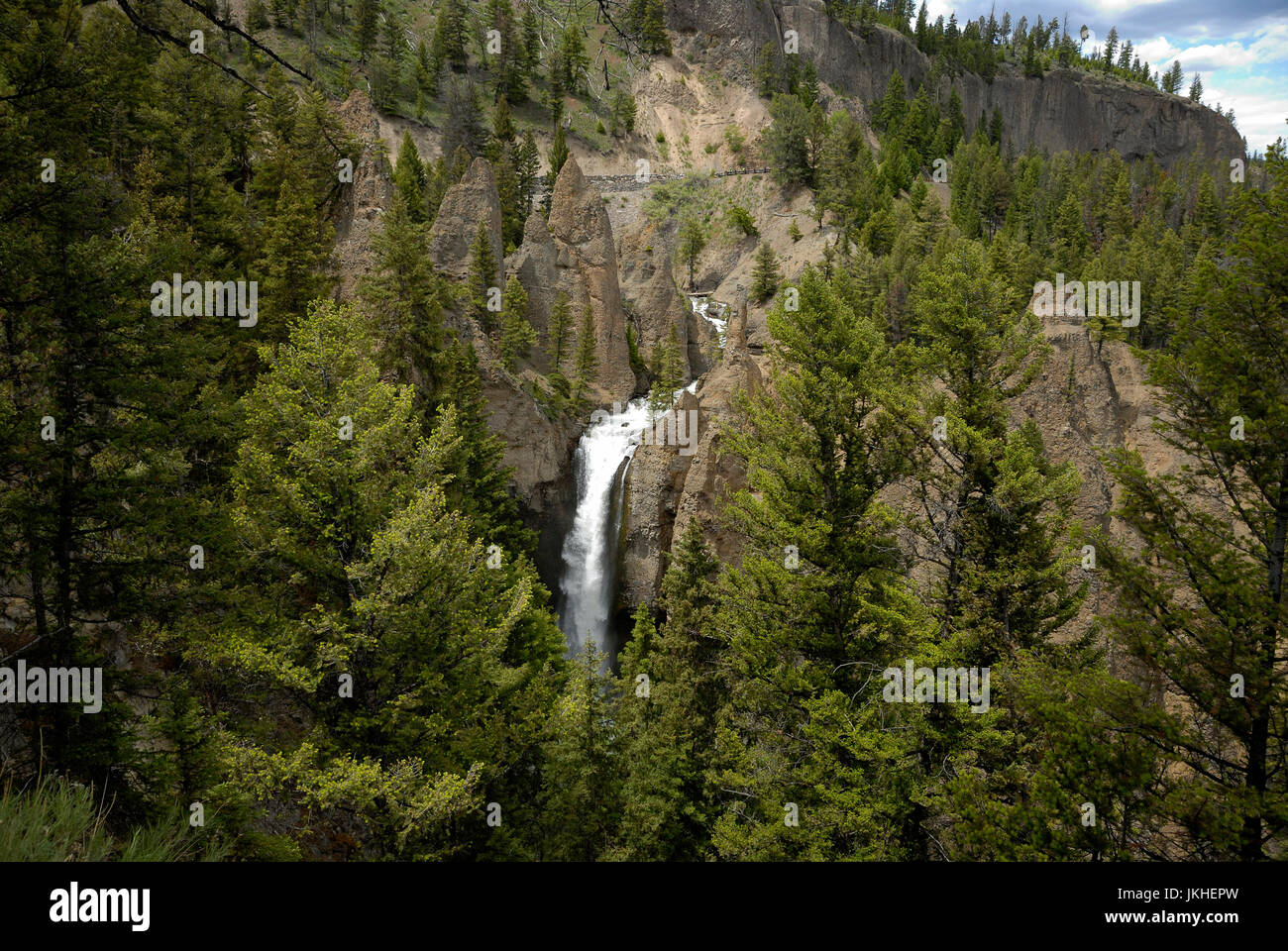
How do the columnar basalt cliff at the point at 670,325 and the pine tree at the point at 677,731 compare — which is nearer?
the pine tree at the point at 677,731

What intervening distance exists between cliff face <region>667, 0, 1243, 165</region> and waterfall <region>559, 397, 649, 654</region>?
331ft

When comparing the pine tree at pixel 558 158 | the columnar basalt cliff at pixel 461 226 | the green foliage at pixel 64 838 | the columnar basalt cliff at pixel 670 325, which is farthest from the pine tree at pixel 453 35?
the green foliage at pixel 64 838

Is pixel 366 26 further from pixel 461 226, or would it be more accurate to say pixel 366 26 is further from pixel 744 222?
pixel 461 226

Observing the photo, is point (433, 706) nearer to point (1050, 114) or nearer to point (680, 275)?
point (680, 275)

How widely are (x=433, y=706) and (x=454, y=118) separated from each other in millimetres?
80266

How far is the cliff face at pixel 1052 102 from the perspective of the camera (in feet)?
379

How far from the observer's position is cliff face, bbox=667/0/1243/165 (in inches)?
4550

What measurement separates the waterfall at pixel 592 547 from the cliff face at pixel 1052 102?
100988 millimetres

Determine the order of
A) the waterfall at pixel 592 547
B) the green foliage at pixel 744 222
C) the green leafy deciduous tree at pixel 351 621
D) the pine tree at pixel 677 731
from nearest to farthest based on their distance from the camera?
the green leafy deciduous tree at pixel 351 621 < the pine tree at pixel 677 731 < the waterfall at pixel 592 547 < the green foliage at pixel 744 222

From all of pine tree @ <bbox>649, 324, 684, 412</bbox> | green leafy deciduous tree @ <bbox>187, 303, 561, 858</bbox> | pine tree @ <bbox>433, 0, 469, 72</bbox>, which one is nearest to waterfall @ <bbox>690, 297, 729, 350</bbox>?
pine tree @ <bbox>649, 324, 684, 412</bbox>

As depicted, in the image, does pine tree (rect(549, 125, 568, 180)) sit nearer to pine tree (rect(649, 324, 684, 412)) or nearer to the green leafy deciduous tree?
pine tree (rect(649, 324, 684, 412))

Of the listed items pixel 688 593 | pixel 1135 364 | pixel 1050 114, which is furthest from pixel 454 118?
pixel 1050 114

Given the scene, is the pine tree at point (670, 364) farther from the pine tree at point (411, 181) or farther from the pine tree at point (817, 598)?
the pine tree at point (817, 598)

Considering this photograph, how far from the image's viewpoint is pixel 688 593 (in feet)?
63.8
